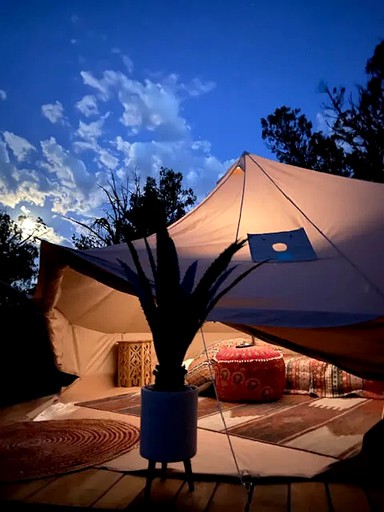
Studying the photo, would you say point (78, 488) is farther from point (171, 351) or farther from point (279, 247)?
point (279, 247)

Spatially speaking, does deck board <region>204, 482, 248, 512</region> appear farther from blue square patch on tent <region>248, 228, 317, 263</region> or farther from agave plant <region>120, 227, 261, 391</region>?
blue square patch on tent <region>248, 228, 317, 263</region>

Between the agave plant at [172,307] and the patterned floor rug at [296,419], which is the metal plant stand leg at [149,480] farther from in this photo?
the patterned floor rug at [296,419]

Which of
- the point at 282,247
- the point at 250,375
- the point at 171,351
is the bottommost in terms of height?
the point at 250,375

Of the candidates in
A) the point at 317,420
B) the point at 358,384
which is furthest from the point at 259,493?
the point at 358,384

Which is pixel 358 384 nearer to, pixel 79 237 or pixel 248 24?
pixel 79 237

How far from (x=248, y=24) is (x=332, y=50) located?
276 inches

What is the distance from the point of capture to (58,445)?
9.08 feet

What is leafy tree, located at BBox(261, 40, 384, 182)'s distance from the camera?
869 centimetres

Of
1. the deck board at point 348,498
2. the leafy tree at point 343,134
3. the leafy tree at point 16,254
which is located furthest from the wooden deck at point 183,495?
the leafy tree at point 343,134

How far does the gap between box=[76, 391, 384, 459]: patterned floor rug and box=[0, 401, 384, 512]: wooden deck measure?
39 centimetres

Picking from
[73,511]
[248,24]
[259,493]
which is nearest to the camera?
[73,511]

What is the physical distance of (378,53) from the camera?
8.74m

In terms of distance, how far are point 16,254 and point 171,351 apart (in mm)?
7488

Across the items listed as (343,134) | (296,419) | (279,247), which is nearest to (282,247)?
(279,247)
